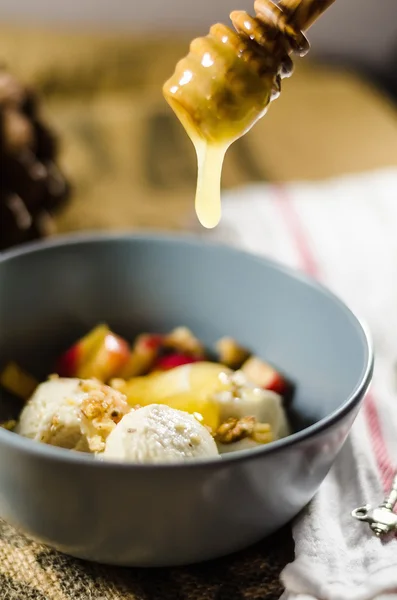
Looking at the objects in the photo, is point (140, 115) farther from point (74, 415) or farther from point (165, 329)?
point (74, 415)

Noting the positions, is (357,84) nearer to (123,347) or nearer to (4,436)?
(123,347)

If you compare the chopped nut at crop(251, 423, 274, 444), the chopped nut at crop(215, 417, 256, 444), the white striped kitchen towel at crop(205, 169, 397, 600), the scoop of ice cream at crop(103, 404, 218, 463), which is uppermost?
the scoop of ice cream at crop(103, 404, 218, 463)

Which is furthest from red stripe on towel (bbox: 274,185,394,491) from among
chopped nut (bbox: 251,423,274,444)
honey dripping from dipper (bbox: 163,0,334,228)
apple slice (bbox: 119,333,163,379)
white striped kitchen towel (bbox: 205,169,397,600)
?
honey dripping from dipper (bbox: 163,0,334,228)

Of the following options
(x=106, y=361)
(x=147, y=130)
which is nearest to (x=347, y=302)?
(x=106, y=361)

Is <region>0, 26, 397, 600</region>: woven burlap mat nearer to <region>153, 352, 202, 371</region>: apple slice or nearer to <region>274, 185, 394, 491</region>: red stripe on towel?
<region>274, 185, 394, 491</region>: red stripe on towel

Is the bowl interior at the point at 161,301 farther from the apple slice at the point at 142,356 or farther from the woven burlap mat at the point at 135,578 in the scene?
the woven burlap mat at the point at 135,578

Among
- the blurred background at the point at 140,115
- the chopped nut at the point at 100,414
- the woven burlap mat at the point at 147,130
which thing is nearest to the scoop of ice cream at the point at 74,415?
the chopped nut at the point at 100,414
